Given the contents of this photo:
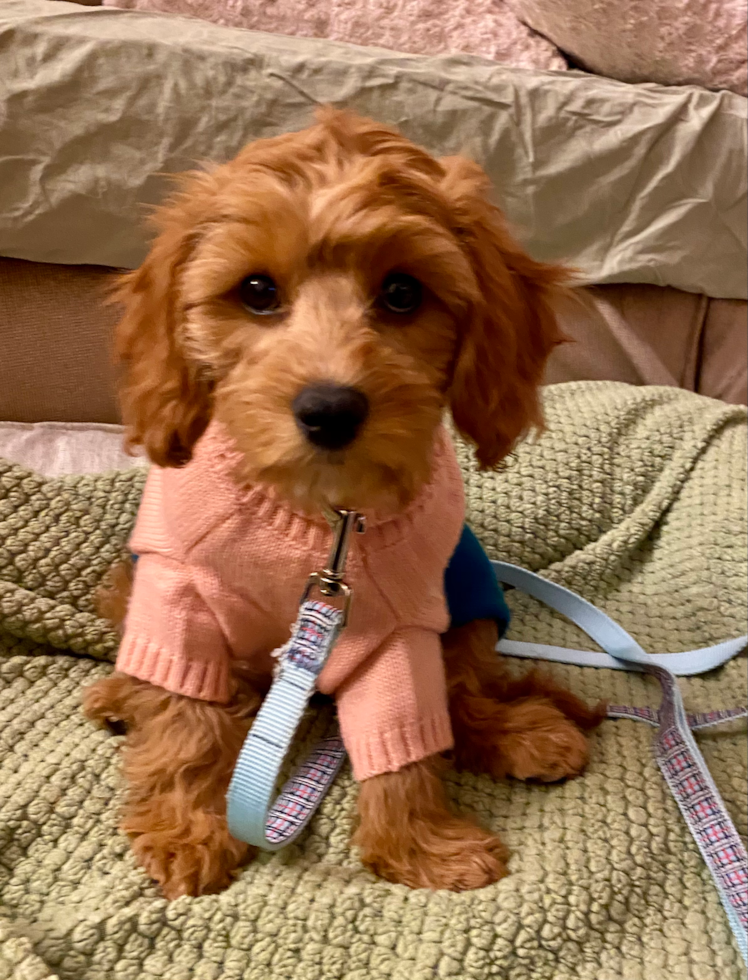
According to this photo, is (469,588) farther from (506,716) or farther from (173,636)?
(173,636)

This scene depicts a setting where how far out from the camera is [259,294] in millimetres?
919

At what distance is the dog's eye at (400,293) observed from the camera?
92 centimetres

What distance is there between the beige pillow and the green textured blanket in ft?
2.81

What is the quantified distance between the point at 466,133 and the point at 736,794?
1.33 metres

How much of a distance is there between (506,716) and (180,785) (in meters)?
0.47

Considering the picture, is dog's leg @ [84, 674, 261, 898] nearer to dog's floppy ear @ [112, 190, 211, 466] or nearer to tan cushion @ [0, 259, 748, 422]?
dog's floppy ear @ [112, 190, 211, 466]

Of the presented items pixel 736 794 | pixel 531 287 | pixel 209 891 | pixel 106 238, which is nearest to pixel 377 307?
pixel 531 287

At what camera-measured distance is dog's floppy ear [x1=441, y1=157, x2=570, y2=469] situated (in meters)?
0.96

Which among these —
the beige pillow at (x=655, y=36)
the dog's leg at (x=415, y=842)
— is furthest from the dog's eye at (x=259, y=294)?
the beige pillow at (x=655, y=36)

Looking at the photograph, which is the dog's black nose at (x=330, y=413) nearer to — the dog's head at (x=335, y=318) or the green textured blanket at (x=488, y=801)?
the dog's head at (x=335, y=318)

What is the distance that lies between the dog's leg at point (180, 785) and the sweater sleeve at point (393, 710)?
0.58ft


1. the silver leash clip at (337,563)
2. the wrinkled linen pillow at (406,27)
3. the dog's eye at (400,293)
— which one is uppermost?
the wrinkled linen pillow at (406,27)

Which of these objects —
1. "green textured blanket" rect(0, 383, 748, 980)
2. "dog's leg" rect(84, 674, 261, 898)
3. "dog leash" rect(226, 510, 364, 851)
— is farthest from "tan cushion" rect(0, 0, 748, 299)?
"dog's leg" rect(84, 674, 261, 898)

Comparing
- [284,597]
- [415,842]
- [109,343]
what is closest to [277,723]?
[284,597]
